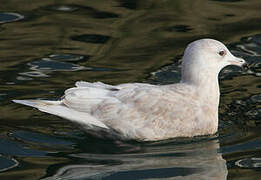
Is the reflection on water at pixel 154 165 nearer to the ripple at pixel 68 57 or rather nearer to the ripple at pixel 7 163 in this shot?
the ripple at pixel 7 163

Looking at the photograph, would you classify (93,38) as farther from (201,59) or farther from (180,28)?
(201,59)

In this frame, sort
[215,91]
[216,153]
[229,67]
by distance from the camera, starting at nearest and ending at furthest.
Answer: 1. [216,153]
2. [215,91]
3. [229,67]

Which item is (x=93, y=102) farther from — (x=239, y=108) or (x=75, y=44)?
(x=75, y=44)

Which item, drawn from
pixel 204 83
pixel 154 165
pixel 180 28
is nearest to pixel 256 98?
pixel 204 83

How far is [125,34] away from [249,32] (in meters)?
1.95

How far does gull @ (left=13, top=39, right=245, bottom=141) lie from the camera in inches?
347

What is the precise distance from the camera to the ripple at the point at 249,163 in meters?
8.19

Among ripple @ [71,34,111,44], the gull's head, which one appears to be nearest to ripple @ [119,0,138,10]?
ripple @ [71,34,111,44]

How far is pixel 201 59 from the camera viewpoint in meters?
9.23

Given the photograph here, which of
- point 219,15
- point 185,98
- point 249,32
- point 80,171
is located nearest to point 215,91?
point 185,98

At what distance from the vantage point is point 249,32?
12711 mm

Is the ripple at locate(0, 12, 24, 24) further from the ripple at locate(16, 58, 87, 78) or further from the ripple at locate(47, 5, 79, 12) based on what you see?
the ripple at locate(16, 58, 87, 78)

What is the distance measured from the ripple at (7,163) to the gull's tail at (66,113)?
635 millimetres

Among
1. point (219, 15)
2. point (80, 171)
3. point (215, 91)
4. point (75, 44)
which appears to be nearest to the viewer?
point (80, 171)
